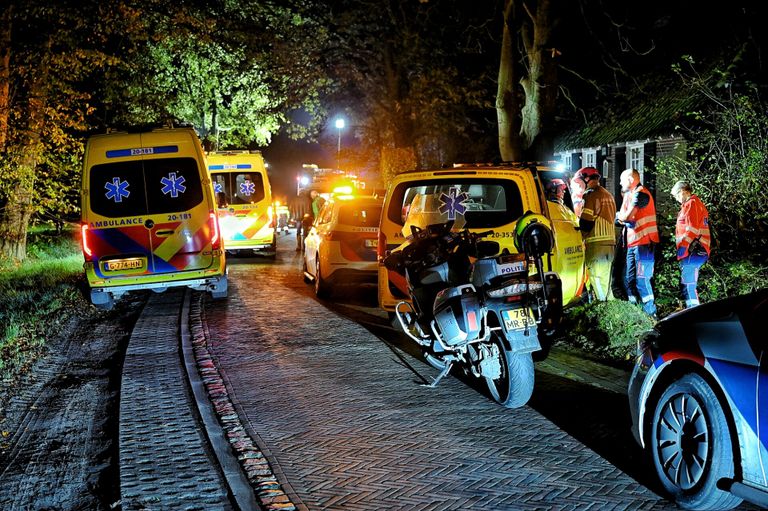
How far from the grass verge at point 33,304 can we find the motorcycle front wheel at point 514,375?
191 inches

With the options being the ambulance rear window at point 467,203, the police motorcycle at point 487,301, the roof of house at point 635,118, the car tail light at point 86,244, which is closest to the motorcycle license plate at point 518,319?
the police motorcycle at point 487,301

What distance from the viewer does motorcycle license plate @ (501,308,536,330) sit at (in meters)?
6.25

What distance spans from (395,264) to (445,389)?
4.27ft

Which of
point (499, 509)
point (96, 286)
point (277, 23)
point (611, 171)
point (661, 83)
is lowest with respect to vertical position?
point (499, 509)

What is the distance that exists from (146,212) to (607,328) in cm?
664

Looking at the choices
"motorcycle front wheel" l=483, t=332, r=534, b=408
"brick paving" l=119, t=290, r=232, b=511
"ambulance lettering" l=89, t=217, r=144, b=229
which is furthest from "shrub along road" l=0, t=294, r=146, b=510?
"motorcycle front wheel" l=483, t=332, r=534, b=408

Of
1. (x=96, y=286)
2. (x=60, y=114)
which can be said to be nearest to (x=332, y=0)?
(x=60, y=114)

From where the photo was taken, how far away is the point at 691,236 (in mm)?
9055

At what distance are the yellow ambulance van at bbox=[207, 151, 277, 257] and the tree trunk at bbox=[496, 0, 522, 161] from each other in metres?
5.74

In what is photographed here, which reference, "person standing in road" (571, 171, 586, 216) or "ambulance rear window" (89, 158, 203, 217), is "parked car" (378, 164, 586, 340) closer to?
"person standing in road" (571, 171, 586, 216)

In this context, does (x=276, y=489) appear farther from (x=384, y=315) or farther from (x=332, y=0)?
(x=332, y=0)

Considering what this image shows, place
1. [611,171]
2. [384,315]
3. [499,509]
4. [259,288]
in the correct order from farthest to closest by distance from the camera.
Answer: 1. [611,171]
2. [259,288]
3. [384,315]
4. [499,509]

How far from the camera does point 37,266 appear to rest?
17.8 metres

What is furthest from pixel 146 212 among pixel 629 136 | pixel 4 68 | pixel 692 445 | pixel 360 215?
pixel 629 136
